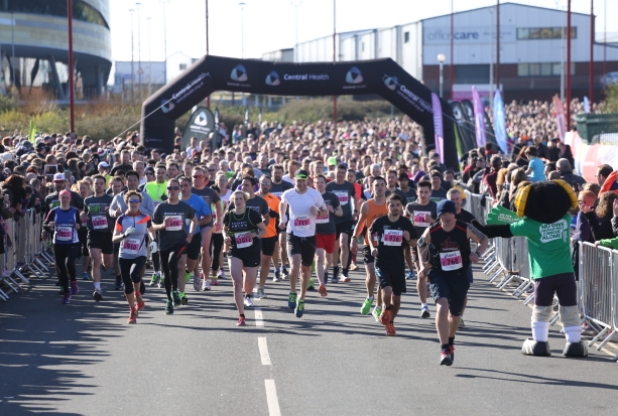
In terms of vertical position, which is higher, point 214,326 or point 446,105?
point 446,105

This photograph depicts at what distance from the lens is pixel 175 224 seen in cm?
1517

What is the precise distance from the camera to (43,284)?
18766mm

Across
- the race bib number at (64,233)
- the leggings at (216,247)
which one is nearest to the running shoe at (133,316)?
the race bib number at (64,233)

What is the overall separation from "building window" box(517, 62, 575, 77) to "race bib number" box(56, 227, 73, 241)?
86631 millimetres

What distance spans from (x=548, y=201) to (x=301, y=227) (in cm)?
437

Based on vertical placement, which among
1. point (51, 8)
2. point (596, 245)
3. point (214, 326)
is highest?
point (51, 8)

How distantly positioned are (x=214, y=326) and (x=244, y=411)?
4.95m

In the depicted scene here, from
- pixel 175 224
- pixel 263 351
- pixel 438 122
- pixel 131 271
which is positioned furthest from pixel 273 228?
pixel 438 122

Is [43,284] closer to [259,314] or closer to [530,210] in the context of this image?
[259,314]

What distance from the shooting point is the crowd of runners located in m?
13.0

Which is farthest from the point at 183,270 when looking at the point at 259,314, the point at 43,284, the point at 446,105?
the point at 446,105

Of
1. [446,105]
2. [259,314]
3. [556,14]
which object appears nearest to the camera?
[259,314]

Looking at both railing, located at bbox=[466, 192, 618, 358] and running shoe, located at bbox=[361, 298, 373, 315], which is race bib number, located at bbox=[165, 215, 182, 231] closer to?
running shoe, located at bbox=[361, 298, 373, 315]

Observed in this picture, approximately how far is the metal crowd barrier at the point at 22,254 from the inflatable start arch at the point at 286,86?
34.2 feet
